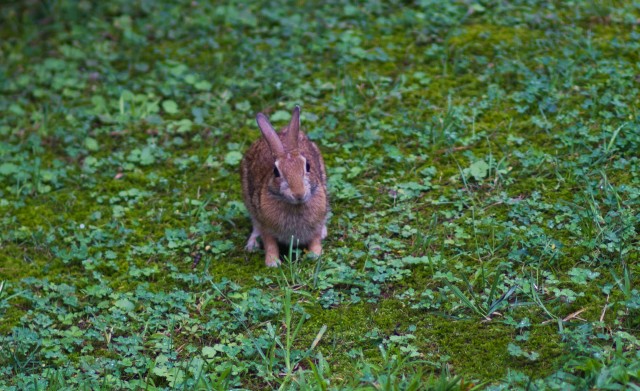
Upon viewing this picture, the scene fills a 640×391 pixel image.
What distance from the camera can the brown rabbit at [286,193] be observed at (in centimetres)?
616

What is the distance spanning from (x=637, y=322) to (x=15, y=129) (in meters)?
5.97

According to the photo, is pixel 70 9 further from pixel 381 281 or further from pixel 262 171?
pixel 381 281

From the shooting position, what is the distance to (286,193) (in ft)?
20.1

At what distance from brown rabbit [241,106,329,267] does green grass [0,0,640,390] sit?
Result: 0.63 feet

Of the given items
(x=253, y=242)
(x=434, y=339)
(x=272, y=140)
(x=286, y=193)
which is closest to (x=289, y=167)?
(x=286, y=193)

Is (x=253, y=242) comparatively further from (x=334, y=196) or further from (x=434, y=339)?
(x=434, y=339)

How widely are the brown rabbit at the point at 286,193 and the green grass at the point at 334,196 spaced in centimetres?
19

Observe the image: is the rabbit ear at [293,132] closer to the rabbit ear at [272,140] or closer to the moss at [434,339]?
the rabbit ear at [272,140]

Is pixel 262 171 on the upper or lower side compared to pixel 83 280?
upper

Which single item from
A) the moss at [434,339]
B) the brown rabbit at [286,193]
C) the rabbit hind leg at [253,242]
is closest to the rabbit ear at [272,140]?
the brown rabbit at [286,193]

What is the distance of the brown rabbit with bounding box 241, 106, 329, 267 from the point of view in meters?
6.16

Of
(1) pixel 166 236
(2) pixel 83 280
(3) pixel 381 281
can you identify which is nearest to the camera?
(3) pixel 381 281

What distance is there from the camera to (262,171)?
666 centimetres

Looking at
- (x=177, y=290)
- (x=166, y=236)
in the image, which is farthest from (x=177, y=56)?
(x=177, y=290)
